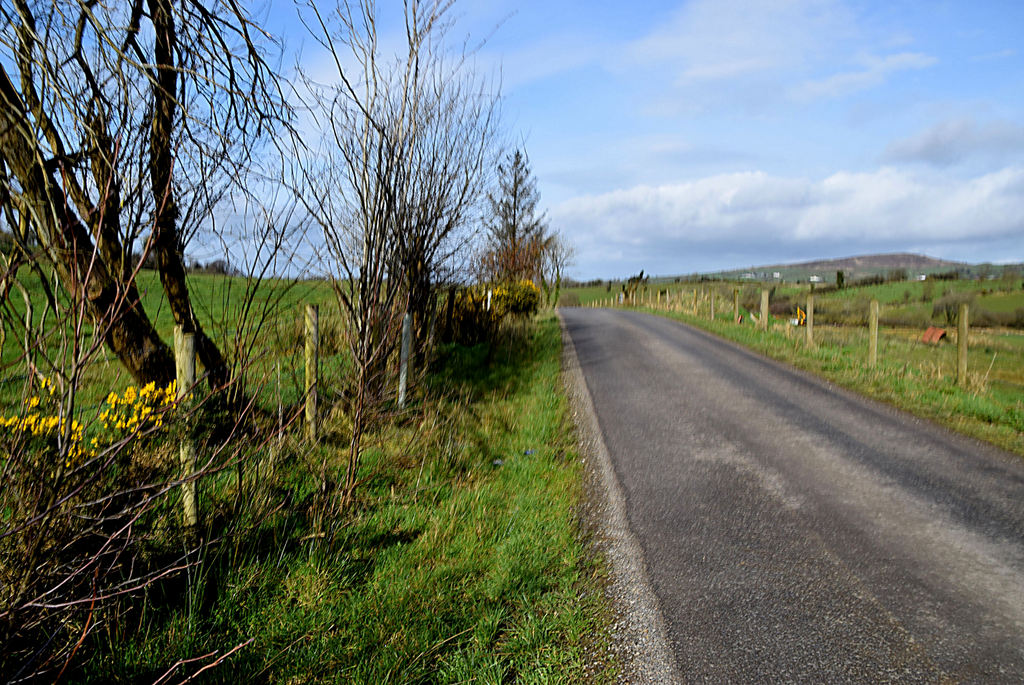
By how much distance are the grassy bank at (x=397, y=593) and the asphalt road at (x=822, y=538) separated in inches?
28.7

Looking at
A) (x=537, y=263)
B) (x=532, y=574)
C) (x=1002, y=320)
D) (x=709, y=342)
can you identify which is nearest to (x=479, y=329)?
(x=709, y=342)

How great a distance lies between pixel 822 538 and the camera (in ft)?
15.0

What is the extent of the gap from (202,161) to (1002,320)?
3076 cm

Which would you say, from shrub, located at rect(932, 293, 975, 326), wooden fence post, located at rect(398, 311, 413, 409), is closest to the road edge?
wooden fence post, located at rect(398, 311, 413, 409)

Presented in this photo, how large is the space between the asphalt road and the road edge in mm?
79

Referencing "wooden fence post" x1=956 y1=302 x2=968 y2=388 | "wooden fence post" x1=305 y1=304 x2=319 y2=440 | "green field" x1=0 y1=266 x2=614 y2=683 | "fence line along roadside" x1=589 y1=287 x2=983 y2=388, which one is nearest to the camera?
"green field" x1=0 y1=266 x2=614 y2=683

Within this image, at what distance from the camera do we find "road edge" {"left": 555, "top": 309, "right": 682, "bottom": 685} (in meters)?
3.18

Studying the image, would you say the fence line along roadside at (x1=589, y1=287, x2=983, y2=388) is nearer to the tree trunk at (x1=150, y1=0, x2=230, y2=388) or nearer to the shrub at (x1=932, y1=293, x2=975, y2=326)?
the shrub at (x1=932, y1=293, x2=975, y2=326)

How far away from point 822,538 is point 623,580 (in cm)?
169

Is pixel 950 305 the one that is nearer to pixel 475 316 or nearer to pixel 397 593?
pixel 475 316

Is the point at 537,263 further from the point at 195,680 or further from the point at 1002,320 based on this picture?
the point at 195,680

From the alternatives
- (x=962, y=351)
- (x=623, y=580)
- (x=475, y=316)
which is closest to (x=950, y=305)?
(x=962, y=351)

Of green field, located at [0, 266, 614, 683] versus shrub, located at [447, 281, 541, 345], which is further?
shrub, located at [447, 281, 541, 345]

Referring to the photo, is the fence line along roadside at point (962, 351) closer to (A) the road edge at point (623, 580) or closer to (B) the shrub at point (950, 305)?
(A) the road edge at point (623, 580)
